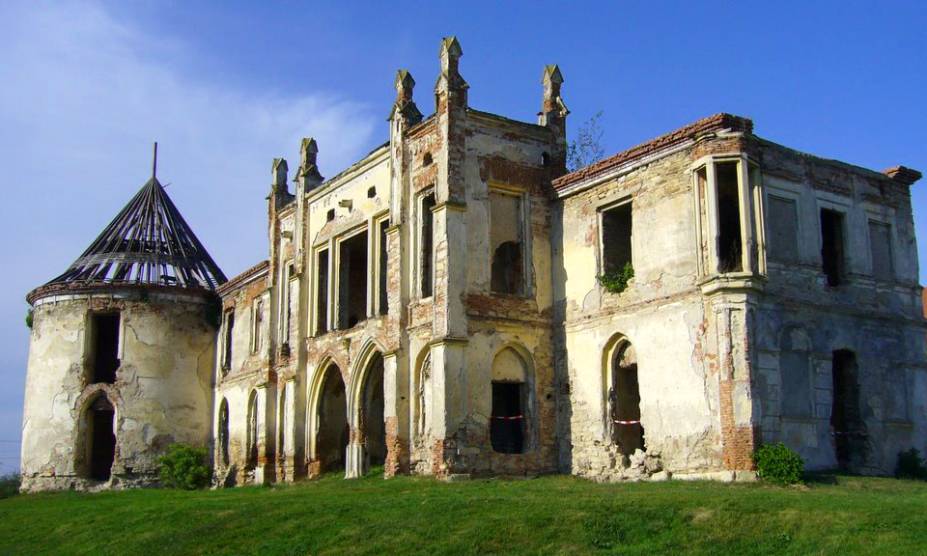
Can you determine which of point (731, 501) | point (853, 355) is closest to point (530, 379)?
point (853, 355)

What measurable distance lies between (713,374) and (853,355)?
3.90 m

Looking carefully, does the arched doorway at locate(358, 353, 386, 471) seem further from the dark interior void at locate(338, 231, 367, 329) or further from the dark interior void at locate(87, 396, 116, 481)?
the dark interior void at locate(87, 396, 116, 481)

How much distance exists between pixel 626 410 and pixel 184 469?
1633 cm

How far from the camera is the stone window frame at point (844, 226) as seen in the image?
21.5 m

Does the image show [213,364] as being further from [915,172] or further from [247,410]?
[915,172]

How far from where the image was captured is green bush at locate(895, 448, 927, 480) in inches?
839

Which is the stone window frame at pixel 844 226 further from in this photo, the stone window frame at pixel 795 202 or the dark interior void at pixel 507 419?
the dark interior void at pixel 507 419

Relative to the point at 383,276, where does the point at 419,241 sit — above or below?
above

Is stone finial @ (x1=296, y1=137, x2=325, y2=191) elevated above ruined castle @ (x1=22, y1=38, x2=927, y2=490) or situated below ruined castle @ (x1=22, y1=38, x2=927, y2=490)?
above

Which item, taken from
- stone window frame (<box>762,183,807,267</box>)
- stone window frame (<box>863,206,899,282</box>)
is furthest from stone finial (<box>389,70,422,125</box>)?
stone window frame (<box>863,206,899,282</box>)

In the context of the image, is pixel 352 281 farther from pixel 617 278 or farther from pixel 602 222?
pixel 617 278

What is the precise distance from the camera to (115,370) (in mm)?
35469

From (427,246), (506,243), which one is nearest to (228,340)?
(427,246)

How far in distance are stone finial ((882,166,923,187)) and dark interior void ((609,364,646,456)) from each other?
7.33m
